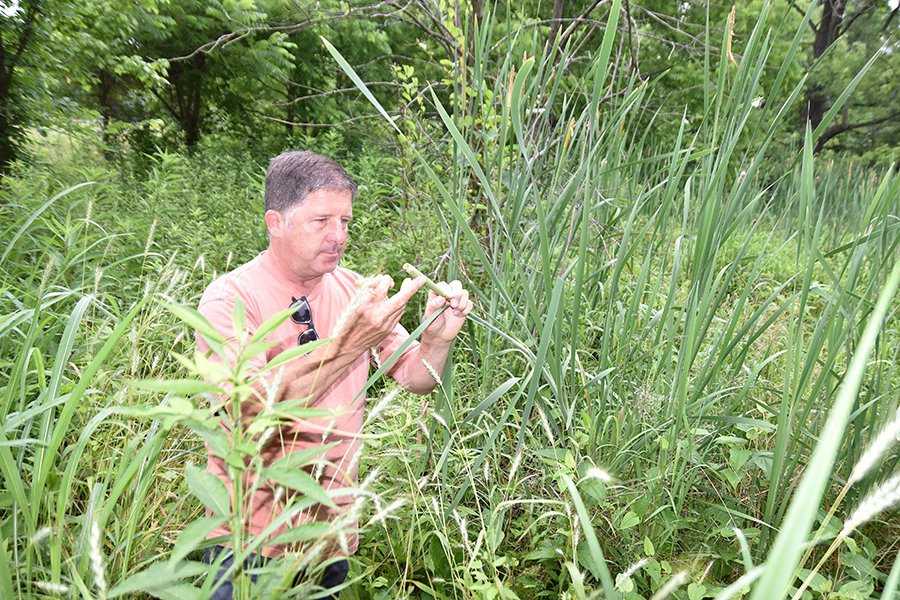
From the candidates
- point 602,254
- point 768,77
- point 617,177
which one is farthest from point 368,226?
point 768,77

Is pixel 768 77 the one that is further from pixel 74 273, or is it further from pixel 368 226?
pixel 74 273

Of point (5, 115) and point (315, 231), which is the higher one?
point (315, 231)

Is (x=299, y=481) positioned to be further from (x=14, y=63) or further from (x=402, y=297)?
(x=14, y=63)

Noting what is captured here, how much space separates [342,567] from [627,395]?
866 millimetres

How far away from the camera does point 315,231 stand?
1419 mm

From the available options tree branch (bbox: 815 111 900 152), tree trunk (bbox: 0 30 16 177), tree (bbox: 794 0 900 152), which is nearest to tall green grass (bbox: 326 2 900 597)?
tree trunk (bbox: 0 30 16 177)

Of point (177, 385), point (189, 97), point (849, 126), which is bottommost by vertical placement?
point (189, 97)

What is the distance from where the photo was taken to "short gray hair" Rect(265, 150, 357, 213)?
1.44 m

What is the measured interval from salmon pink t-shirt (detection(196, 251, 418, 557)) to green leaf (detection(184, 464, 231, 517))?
555 millimetres

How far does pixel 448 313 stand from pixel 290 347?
444 millimetres

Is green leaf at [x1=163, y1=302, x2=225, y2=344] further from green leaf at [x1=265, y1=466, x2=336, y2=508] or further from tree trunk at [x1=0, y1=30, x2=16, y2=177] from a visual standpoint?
tree trunk at [x1=0, y1=30, x2=16, y2=177]

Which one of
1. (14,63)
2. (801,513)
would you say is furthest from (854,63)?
(801,513)

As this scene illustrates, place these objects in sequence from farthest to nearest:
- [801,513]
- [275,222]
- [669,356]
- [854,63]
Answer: [854,63] → [275,222] → [669,356] → [801,513]

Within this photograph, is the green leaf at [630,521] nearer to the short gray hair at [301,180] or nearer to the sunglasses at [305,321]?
the sunglasses at [305,321]
